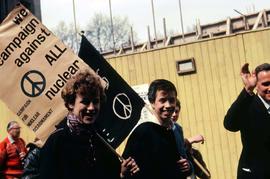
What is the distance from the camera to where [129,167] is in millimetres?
3379

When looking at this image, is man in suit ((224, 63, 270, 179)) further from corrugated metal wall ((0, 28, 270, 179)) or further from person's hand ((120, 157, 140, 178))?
corrugated metal wall ((0, 28, 270, 179))

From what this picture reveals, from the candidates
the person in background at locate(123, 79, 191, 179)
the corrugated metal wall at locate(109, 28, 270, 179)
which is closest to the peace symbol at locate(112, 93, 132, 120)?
the person in background at locate(123, 79, 191, 179)

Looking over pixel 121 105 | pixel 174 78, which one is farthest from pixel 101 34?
pixel 121 105

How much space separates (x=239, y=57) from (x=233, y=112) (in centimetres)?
593

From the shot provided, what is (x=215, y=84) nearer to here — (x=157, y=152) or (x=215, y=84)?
(x=215, y=84)

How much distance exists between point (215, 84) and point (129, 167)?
692cm

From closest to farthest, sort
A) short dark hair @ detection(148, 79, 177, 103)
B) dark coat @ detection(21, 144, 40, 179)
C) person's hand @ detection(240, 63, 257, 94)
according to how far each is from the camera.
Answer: dark coat @ detection(21, 144, 40, 179)
short dark hair @ detection(148, 79, 177, 103)
person's hand @ detection(240, 63, 257, 94)

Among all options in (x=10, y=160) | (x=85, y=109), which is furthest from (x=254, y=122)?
(x=10, y=160)

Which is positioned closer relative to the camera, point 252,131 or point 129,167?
point 129,167

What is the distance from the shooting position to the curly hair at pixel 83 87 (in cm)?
A: 305

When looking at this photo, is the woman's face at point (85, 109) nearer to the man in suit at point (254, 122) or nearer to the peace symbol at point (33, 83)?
the peace symbol at point (33, 83)

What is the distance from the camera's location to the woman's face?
3018 millimetres

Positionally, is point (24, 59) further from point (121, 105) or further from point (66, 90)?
point (66, 90)

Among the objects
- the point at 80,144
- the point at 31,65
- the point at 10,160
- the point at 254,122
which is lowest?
the point at 10,160
